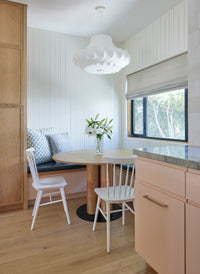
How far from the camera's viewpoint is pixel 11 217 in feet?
8.00

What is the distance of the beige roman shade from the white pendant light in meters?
0.77

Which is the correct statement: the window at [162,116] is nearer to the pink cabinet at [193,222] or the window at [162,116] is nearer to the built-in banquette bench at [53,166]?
the built-in banquette bench at [53,166]

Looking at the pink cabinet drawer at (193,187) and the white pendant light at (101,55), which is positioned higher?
the white pendant light at (101,55)

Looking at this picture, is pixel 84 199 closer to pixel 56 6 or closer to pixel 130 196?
pixel 130 196

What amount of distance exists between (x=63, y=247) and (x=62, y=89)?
2519mm

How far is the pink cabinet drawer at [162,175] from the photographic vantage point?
1136 mm

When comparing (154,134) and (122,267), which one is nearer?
(122,267)

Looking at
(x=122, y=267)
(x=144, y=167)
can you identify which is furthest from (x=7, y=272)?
(x=144, y=167)

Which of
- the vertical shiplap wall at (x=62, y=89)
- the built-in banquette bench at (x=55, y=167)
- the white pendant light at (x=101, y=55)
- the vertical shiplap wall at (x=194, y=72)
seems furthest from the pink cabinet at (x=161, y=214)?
the vertical shiplap wall at (x=62, y=89)

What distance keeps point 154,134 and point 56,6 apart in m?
2.25

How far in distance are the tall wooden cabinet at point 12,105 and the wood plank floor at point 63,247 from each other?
327mm

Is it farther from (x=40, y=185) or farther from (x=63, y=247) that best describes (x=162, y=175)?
(x=40, y=185)

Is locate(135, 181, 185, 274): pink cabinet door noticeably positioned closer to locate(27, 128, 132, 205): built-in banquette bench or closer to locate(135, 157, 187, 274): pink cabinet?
locate(135, 157, 187, 274): pink cabinet

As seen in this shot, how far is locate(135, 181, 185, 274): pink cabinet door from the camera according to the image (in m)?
1.15
